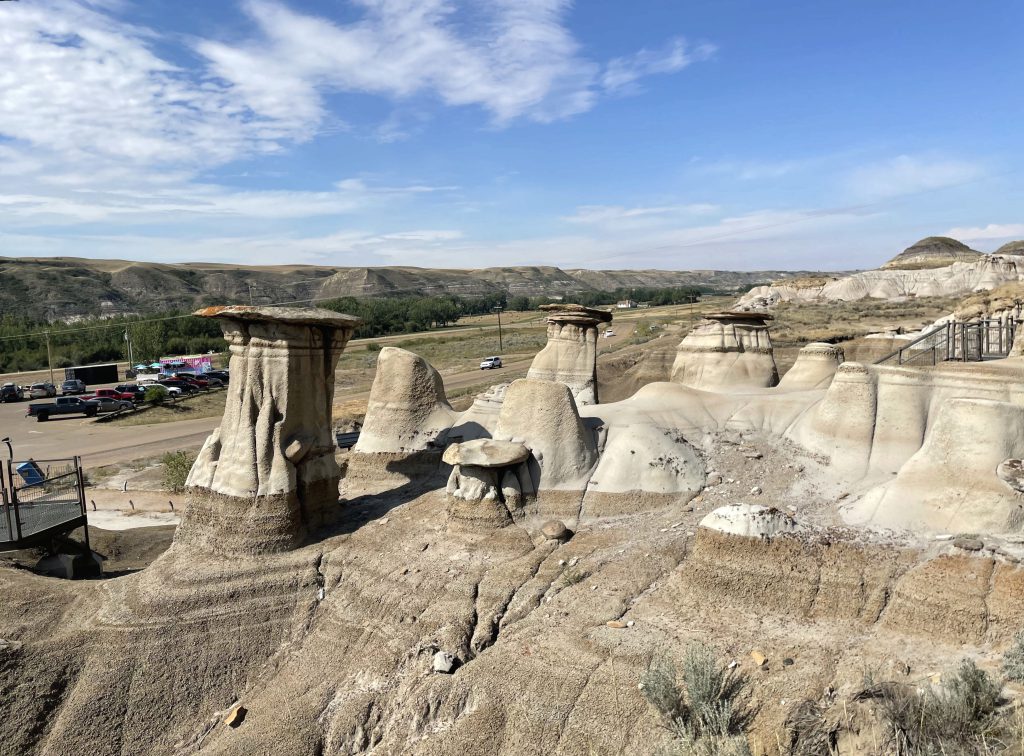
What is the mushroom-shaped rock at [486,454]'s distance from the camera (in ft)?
40.8

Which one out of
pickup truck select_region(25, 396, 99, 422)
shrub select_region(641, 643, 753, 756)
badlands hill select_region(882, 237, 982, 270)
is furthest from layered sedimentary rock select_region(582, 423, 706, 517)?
badlands hill select_region(882, 237, 982, 270)

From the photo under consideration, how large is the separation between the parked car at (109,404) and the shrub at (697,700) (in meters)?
40.5

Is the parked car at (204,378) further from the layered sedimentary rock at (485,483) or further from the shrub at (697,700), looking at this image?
the shrub at (697,700)

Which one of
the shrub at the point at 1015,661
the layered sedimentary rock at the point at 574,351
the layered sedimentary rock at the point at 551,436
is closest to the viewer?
the shrub at the point at 1015,661

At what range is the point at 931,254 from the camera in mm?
84312

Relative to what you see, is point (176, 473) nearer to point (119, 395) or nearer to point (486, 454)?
point (486, 454)

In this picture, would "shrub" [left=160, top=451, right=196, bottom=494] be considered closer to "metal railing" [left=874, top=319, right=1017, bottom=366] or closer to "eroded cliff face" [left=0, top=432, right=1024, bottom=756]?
"eroded cliff face" [left=0, top=432, right=1024, bottom=756]

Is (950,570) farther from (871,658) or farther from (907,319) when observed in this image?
(907,319)

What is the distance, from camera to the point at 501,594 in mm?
10641

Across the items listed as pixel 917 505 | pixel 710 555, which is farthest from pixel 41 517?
pixel 917 505

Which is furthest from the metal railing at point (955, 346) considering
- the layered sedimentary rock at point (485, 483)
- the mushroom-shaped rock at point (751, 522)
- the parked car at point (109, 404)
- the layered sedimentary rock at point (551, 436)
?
the parked car at point (109, 404)

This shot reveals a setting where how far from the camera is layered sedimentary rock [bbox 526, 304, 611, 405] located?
21.7m

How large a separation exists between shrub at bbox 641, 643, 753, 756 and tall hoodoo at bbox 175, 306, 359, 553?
7.76 metres

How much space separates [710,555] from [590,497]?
3632 mm
